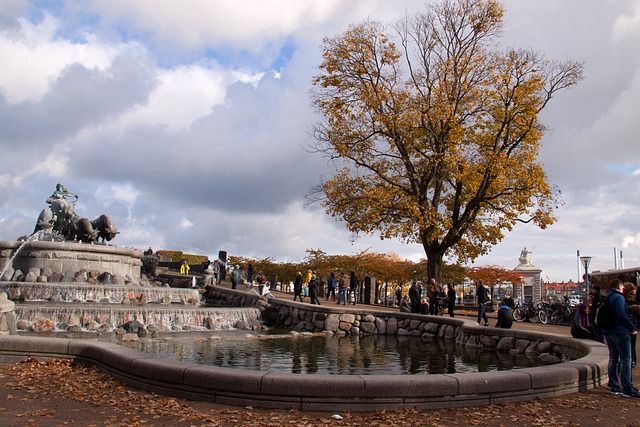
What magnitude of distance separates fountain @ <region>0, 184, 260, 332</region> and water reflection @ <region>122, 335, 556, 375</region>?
7.83ft

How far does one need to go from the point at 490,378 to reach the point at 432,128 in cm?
1951

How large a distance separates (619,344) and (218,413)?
5667 millimetres

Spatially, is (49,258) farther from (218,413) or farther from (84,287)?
(218,413)

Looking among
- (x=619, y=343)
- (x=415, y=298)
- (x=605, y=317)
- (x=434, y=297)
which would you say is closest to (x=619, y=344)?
(x=619, y=343)

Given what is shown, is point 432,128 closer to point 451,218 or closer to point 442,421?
point 451,218

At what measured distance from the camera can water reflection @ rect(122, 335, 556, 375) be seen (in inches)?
437

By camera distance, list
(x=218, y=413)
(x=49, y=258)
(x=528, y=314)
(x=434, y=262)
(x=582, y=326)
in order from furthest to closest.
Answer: (x=434, y=262) < (x=528, y=314) < (x=49, y=258) < (x=582, y=326) < (x=218, y=413)

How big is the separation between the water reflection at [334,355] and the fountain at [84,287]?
239cm

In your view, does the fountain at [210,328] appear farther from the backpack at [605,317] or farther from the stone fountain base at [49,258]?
the backpack at [605,317]

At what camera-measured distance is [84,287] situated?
20281mm

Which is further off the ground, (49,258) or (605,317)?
(49,258)

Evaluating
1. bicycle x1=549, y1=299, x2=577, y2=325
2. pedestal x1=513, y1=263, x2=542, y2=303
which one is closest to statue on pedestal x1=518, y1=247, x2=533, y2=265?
pedestal x1=513, y1=263, x2=542, y2=303

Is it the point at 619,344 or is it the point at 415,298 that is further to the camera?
the point at 415,298

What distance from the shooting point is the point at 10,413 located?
6.18 metres
